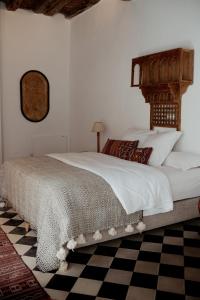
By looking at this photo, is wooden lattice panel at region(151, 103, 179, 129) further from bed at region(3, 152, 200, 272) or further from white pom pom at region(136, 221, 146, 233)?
white pom pom at region(136, 221, 146, 233)

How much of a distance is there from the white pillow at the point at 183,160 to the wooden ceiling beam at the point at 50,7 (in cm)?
328

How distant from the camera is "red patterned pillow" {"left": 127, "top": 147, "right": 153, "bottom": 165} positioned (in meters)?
3.64

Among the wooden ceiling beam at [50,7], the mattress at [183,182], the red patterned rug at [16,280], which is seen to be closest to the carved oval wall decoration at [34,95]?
the wooden ceiling beam at [50,7]

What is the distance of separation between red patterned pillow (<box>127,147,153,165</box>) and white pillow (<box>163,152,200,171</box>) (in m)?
0.23

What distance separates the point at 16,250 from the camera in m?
2.88

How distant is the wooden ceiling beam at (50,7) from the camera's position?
5.23m

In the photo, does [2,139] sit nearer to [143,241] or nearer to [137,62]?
[137,62]

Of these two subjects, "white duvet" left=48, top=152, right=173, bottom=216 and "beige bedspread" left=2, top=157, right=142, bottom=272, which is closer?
"beige bedspread" left=2, top=157, right=142, bottom=272

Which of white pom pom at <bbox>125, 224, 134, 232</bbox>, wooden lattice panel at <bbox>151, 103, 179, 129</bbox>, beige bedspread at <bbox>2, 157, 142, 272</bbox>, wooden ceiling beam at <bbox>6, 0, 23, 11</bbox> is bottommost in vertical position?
white pom pom at <bbox>125, 224, 134, 232</bbox>

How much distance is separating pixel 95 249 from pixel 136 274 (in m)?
0.55

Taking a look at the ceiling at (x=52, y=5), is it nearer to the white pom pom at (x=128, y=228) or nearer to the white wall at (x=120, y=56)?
the white wall at (x=120, y=56)

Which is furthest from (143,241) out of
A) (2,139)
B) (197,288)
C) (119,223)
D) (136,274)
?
(2,139)

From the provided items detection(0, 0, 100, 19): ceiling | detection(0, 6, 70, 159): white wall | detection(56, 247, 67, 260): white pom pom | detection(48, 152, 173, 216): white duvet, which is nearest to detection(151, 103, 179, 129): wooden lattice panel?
detection(48, 152, 173, 216): white duvet

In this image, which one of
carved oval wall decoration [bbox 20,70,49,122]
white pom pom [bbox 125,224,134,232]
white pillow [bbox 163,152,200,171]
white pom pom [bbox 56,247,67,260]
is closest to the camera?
white pom pom [bbox 56,247,67,260]
